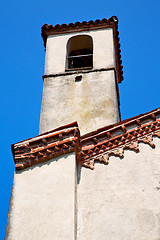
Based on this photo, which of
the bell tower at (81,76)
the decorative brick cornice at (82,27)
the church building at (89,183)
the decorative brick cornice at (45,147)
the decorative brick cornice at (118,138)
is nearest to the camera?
the church building at (89,183)

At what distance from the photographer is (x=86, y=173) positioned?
814 centimetres

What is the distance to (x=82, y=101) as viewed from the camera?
11695 millimetres

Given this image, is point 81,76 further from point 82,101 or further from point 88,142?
point 88,142

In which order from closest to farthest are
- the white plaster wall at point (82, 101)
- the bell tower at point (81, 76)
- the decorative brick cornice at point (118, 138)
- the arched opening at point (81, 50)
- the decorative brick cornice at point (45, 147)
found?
the decorative brick cornice at point (45, 147) → the decorative brick cornice at point (118, 138) → the white plaster wall at point (82, 101) → the bell tower at point (81, 76) → the arched opening at point (81, 50)

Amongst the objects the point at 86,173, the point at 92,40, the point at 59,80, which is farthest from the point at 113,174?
the point at 92,40

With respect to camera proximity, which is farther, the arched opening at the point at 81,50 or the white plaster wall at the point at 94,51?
the arched opening at the point at 81,50

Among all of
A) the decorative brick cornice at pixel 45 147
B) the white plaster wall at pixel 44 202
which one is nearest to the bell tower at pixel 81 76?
the decorative brick cornice at pixel 45 147

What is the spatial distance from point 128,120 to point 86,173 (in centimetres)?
152

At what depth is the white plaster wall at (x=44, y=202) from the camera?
6.96m

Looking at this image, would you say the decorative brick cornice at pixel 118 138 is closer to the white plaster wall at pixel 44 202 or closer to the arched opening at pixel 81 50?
the white plaster wall at pixel 44 202

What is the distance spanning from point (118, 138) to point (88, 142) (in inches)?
22.8

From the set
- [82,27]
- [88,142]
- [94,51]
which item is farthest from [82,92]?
[82,27]

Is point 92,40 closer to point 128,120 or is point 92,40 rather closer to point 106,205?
point 128,120

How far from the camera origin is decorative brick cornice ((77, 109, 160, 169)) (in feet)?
27.7
